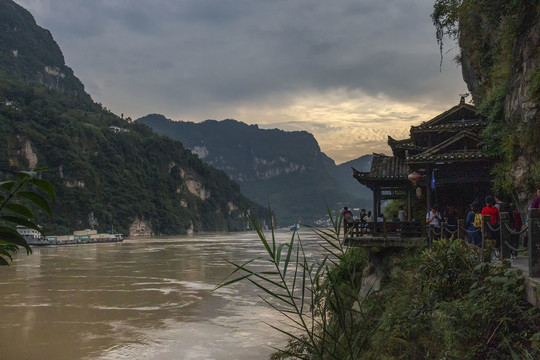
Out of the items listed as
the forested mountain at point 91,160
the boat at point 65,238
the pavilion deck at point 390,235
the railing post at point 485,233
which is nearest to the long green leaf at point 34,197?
the railing post at point 485,233

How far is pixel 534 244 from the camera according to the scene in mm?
5211

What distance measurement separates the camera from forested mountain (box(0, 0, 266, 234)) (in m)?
84.3

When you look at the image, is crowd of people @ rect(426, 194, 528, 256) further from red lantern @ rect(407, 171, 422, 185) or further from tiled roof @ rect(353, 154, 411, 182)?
tiled roof @ rect(353, 154, 411, 182)

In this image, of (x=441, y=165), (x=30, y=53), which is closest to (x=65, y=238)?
(x=441, y=165)

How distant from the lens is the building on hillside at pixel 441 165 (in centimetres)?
1209

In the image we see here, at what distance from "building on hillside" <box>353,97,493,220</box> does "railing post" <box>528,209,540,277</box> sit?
6.76 meters

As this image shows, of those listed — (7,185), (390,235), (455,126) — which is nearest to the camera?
(7,185)

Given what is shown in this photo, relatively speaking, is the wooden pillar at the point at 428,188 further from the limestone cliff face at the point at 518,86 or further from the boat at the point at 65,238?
the boat at the point at 65,238

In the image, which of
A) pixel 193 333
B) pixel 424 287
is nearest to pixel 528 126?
pixel 424 287

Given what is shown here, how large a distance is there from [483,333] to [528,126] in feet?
20.2

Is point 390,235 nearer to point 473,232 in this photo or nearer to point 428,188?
point 428,188

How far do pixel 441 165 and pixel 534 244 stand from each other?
755cm

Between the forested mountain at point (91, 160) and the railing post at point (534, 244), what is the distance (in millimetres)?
71242

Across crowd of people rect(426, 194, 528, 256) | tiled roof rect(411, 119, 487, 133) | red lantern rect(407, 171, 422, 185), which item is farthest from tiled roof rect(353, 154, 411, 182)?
crowd of people rect(426, 194, 528, 256)
